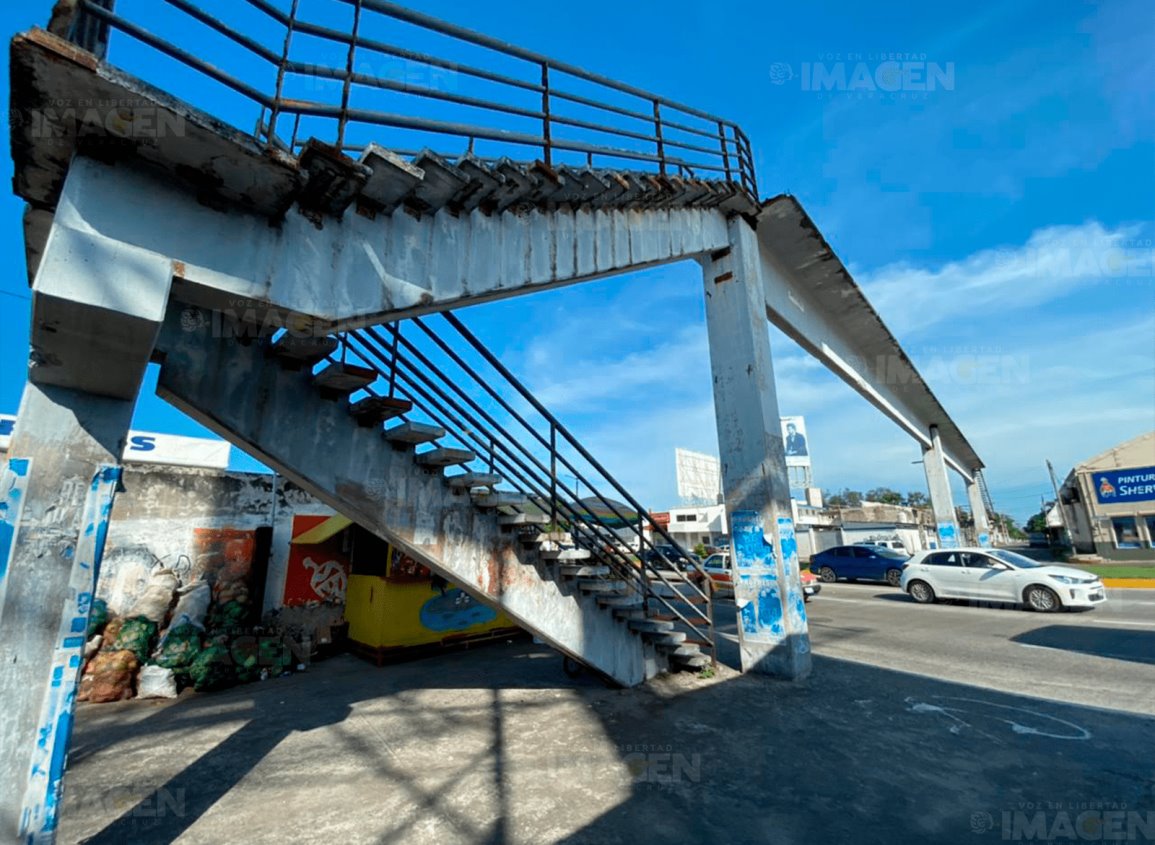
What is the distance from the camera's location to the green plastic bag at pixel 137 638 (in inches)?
255

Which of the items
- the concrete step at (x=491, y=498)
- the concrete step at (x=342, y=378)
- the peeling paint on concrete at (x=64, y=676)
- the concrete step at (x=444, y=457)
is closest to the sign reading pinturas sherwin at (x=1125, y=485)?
the concrete step at (x=491, y=498)

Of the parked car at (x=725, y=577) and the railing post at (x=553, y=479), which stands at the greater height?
the railing post at (x=553, y=479)

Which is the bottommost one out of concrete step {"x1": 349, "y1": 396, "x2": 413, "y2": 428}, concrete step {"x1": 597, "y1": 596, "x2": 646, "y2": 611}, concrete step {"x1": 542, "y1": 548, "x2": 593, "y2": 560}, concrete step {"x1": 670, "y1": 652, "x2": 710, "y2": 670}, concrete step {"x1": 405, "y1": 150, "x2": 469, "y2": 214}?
concrete step {"x1": 670, "y1": 652, "x2": 710, "y2": 670}

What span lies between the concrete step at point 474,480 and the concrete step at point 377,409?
76 centimetres

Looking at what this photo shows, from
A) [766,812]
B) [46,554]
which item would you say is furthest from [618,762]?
[46,554]

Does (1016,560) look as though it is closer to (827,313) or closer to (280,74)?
(827,313)

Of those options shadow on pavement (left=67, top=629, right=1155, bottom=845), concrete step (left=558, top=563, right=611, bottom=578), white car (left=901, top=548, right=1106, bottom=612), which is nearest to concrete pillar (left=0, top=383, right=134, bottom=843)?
shadow on pavement (left=67, top=629, right=1155, bottom=845)

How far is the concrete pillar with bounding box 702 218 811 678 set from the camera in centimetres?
644

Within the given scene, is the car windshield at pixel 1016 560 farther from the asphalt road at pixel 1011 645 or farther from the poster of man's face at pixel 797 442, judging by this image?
the poster of man's face at pixel 797 442

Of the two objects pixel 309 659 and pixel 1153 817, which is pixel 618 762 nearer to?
pixel 1153 817

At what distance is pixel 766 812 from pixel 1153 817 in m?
2.31

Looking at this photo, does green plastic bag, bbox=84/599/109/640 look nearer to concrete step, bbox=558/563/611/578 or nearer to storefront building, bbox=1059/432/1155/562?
concrete step, bbox=558/563/611/578

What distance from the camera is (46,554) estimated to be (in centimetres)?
221

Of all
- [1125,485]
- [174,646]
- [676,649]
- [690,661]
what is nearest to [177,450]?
[174,646]
